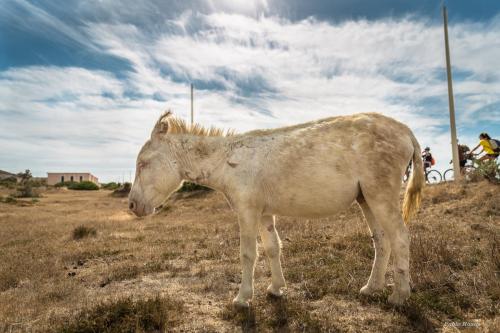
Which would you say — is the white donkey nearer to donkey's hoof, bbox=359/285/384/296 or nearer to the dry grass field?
donkey's hoof, bbox=359/285/384/296

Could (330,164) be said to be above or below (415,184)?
above

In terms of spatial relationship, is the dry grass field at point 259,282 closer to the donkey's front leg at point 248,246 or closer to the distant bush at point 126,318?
the distant bush at point 126,318

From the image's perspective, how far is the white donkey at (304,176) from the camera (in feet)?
15.4

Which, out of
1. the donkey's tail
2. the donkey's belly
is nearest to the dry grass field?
the donkey's tail

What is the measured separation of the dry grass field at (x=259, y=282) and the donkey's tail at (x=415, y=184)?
1015 millimetres

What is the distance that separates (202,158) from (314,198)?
182 cm

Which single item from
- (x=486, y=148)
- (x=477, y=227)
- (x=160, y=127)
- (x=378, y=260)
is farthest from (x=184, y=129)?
(x=486, y=148)

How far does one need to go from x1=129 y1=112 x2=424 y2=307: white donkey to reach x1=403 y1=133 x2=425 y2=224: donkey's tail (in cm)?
1

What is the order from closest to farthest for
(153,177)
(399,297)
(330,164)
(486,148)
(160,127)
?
1. (399,297)
2. (330,164)
3. (153,177)
4. (160,127)
5. (486,148)

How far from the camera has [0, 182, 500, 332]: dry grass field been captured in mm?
4277

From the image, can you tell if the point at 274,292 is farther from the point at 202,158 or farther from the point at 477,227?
the point at 477,227

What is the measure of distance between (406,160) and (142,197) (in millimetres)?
3828

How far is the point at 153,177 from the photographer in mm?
5523

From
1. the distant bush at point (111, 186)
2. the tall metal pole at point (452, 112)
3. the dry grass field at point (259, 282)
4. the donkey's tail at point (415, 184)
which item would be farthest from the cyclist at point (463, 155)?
the distant bush at point (111, 186)
